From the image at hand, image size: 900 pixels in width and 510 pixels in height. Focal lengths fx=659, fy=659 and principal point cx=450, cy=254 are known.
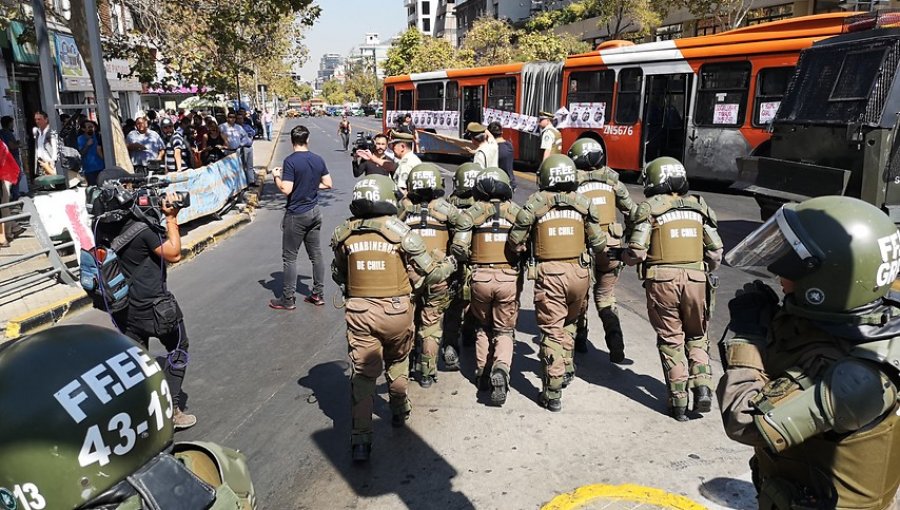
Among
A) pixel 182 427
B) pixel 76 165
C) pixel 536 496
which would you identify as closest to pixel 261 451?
pixel 182 427

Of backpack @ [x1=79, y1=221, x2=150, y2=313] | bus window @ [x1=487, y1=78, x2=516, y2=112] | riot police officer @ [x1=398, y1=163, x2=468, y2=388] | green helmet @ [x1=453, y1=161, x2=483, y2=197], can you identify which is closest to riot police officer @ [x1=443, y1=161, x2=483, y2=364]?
green helmet @ [x1=453, y1=161, x2=483, y2=197]

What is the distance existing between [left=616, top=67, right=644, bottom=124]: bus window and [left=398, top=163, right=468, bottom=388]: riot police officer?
10.3 m

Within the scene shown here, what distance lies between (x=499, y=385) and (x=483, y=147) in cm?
450

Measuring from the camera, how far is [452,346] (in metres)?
5.73

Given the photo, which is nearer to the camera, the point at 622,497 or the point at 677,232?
the point at 622,497

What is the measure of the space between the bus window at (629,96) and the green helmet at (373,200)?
1159 centimetres

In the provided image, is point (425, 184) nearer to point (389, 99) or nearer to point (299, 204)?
point (299, 204)

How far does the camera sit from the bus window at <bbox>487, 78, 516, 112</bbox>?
18.4 metres

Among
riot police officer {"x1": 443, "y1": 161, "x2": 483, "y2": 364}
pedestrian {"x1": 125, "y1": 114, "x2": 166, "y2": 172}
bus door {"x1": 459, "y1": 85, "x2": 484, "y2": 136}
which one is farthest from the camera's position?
bus door {"x1": 459, "y1": 85, "x2": 484, "y2": 136}

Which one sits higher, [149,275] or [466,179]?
[466,179]

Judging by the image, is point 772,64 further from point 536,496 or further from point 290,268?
point 536,496

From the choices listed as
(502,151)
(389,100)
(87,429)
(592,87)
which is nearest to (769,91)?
(592,87)

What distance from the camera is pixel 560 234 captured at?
16.0ft

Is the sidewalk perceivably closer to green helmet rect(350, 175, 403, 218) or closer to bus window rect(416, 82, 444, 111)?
green helmet rect(350, 175, 403, 218)
